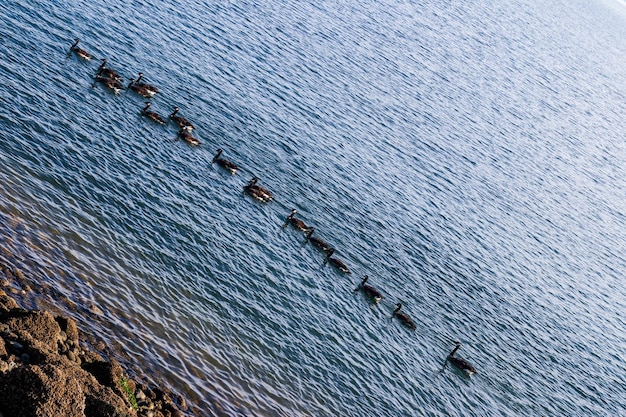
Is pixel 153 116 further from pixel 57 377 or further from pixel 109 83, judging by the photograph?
pixel 57 377

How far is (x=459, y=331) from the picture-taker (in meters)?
43.2

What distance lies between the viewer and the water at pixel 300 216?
1246 inches

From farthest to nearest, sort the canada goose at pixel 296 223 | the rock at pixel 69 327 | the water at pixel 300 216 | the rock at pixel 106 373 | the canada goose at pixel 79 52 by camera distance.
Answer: the canada goose at pixel 79 52, the canada goose at pixel 296 223, the water at pixel 300 216, the rock at pixel 69 327, the rock at pixel 106 373

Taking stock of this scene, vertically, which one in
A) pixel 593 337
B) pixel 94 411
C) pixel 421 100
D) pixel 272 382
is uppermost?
pixel 421 100

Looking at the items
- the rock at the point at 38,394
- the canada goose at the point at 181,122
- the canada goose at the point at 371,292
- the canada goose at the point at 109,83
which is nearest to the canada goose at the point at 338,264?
the canada goose at the point at 371,292

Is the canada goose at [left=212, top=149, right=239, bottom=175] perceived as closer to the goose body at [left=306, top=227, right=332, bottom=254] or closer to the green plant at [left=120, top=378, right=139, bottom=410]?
the goose body at [left=306, top=227, right=332, bottom=254]

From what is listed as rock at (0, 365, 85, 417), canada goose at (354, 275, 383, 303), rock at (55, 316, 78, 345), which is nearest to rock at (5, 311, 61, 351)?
rock at (55, 316, 78, 345)

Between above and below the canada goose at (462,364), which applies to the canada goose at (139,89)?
above

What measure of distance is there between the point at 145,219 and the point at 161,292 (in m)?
5.61

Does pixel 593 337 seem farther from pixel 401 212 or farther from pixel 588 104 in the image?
pixel 588 104

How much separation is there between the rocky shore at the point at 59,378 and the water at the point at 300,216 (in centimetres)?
259

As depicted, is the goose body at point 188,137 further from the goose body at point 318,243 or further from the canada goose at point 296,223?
the goose body at point 318,243

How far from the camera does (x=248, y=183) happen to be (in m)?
45.2

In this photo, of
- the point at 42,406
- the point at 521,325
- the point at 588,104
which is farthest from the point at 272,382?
the point at 588,104
